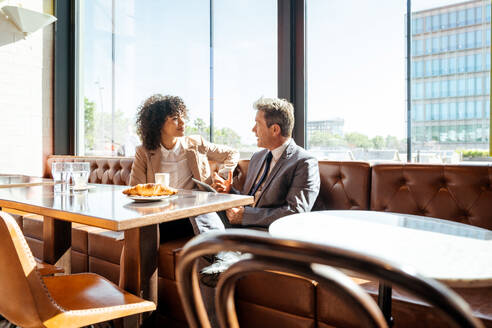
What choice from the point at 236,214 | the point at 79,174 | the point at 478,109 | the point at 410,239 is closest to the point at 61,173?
the point at 79,174

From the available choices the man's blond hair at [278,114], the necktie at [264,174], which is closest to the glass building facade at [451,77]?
the man's blond hair at [278,114]

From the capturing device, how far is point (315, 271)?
0.37m

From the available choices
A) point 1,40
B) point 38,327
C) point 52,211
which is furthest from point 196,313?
point 1,40

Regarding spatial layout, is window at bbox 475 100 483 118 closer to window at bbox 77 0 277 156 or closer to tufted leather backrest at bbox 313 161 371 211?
tufted leather backrest at bbox 313 161 371 211

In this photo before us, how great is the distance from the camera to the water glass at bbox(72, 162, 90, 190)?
1.85 m

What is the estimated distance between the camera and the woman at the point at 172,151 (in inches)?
98.2

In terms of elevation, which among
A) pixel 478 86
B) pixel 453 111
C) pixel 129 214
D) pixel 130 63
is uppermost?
pixel 130 63

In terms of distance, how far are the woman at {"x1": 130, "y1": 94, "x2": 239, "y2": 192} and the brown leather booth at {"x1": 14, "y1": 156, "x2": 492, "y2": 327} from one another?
230 millimetres

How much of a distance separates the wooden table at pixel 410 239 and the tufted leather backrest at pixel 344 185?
24.4 inches

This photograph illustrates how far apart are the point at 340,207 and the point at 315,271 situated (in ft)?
5.88

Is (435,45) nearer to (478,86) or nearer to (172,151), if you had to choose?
(478,86)

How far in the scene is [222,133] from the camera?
3.52m

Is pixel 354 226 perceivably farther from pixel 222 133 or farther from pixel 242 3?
pixel 242 3

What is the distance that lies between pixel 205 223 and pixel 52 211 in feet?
2.38
